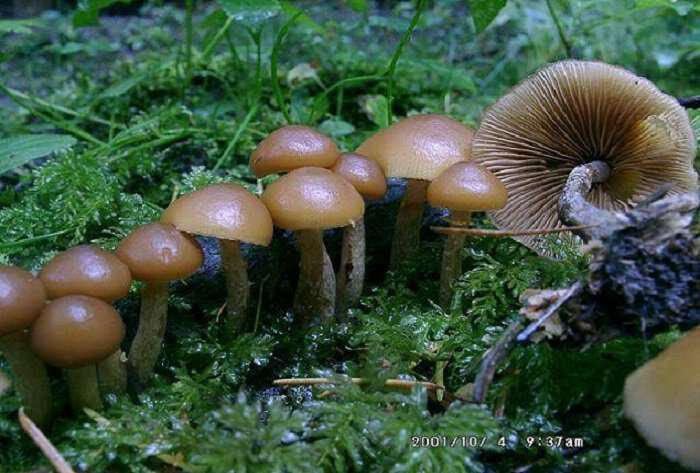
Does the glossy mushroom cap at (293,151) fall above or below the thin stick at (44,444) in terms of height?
above

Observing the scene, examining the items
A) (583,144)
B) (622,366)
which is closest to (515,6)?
(583,144)

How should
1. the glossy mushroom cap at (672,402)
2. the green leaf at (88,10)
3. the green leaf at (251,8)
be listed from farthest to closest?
the green leaf at (88,10) → the green leaf at (251,8) → the glossy mushroom cap at (672,402)

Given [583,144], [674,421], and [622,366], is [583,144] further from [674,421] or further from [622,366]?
[674,421]

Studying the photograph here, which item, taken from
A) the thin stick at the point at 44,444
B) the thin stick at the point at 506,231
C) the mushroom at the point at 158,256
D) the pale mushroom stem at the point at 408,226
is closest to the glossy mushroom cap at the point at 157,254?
the mushroom at the point at 158,256

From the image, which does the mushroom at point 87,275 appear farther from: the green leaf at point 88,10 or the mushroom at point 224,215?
the green leaf at point 88,10

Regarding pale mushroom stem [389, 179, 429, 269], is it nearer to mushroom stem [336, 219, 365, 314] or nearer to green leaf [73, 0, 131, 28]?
mushroom stem [336, 219, 365, 314]

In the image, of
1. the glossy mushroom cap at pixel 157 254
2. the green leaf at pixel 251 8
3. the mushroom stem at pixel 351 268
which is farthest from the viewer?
the green leaf at pixel 251 8

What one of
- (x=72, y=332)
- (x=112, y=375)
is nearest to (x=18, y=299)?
(x=72, y=332)

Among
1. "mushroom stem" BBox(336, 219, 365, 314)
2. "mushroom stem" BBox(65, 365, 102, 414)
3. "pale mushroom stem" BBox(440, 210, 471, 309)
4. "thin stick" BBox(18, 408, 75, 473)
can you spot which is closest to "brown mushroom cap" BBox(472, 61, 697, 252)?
"pale mushroom stem" BBox(440, 210, 471, 309)
